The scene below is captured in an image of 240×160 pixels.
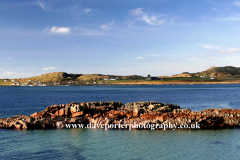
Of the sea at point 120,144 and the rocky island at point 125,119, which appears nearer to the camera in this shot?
the sea at point 120,144

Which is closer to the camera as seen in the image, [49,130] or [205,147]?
[205,147]

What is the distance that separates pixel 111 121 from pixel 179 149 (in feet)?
36.5

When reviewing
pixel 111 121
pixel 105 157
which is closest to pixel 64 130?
pixel 111 121

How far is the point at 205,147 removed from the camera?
18.8m

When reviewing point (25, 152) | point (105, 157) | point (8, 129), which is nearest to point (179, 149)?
point (105, 157)

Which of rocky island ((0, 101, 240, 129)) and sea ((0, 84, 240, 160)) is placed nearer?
sea ((0, 84, 240, 160))

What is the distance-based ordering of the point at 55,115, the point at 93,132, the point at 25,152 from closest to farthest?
the point at 25,152 → the point at 93,132 → the point at 55,115

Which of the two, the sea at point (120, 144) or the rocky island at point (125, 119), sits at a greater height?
the rocky island at point (125, 119)

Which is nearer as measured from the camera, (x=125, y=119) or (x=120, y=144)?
(x=120, y=144)

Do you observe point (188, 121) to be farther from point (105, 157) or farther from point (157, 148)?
point (105, 157)

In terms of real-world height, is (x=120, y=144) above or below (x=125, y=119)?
below

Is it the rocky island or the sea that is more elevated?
the rocky island

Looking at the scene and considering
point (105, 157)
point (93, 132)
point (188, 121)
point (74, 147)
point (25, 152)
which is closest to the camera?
point (105, 157)

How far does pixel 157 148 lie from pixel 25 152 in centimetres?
1078
